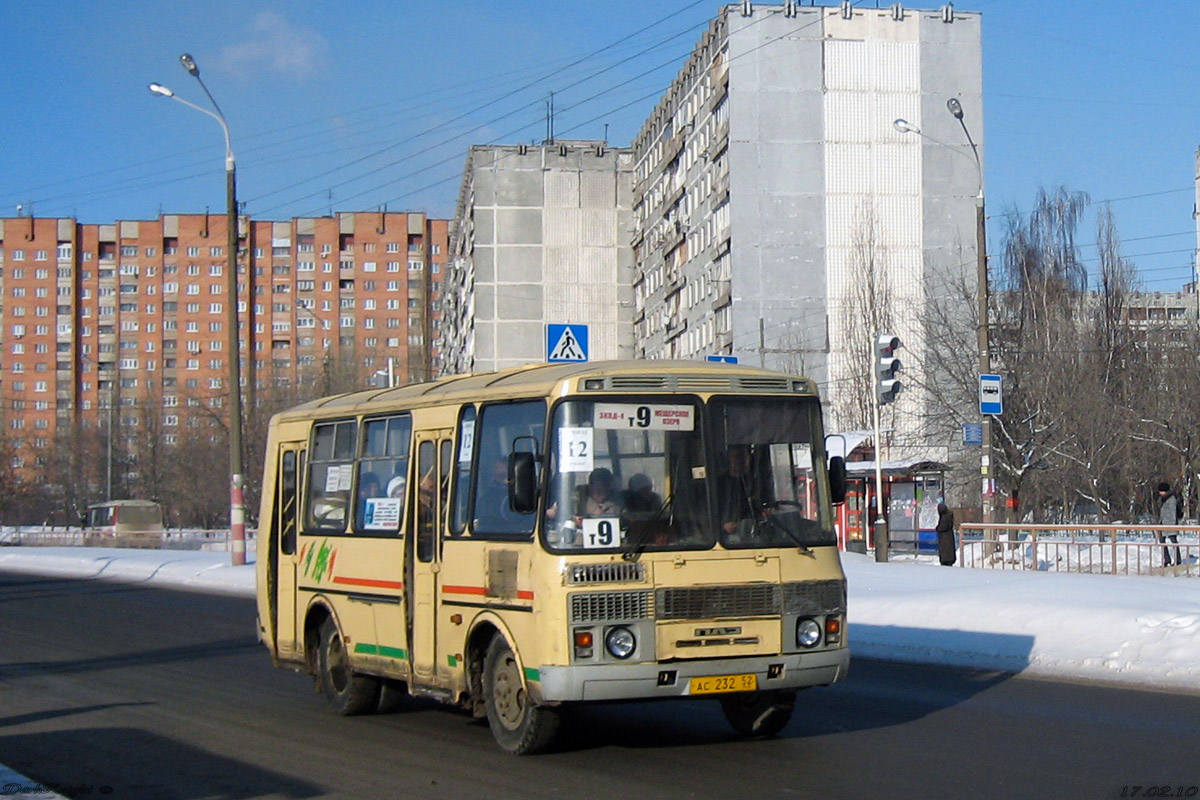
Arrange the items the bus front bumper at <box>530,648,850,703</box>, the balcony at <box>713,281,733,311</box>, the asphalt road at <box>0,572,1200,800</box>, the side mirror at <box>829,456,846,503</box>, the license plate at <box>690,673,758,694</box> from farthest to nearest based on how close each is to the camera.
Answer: the balcony at <box>713,281,733,311</box> → the side mirror at <box>829,456,846,503</box> → the license plate at <box>690,673,758,694</box> → the bus front bumper at <box>530,648,850,703</box> → the asphalt road at <box>0,572,1200,800</box>

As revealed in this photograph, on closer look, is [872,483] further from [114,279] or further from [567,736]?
[114,279]

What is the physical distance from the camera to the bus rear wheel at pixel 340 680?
1220 cm

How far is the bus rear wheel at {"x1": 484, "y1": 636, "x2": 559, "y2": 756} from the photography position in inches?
375

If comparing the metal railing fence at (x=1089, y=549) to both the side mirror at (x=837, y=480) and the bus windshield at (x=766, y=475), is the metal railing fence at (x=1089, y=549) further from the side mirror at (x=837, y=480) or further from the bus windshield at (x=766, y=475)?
the bus windshield at (x=766, y=475)

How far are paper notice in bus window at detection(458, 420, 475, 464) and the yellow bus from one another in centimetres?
2

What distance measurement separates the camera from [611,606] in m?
9.16

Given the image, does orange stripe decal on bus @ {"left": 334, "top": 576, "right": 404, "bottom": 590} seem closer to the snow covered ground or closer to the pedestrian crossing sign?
the snow covered ground

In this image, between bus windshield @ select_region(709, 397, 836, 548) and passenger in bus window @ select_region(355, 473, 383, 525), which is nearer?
bus windshield @ select_region(709, 397, 836, 548)

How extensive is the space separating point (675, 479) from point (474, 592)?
5.39ft

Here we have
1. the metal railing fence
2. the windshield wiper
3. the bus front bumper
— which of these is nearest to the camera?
the bus front bumper

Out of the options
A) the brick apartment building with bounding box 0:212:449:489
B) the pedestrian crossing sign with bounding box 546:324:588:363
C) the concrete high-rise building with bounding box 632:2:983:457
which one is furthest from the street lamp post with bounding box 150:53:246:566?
the brick apartment building with bounding box 0:212:449:489

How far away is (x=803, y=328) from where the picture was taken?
66.9m

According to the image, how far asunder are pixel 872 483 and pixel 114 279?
391 ft

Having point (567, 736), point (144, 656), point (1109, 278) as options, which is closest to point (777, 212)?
point (1109, 278)
